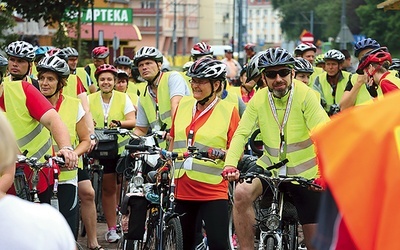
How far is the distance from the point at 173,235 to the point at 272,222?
829 mm

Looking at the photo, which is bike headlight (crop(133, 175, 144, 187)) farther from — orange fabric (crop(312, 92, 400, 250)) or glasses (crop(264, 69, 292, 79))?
orange fabric (crop(312, 92, 400, 250))

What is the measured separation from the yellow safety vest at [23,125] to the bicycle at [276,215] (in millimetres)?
1516

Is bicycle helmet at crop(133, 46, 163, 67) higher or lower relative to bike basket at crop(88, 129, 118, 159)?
higher

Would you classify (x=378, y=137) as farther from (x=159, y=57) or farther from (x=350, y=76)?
(x=350, y=76)

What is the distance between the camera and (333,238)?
312 centimetres

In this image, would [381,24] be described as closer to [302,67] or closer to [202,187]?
[302,67]

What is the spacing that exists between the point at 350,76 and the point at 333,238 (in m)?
11.9

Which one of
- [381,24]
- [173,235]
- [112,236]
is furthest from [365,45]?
[381,24]

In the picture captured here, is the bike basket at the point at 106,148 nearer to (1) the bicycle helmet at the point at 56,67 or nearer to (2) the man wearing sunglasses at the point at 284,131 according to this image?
(1) the bicycle helmet at the point at 56,67

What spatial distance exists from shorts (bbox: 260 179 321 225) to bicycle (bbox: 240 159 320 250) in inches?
3.0

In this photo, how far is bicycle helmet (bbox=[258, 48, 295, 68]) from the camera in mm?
8602

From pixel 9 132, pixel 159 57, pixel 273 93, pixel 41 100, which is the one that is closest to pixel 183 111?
pixel 273 93

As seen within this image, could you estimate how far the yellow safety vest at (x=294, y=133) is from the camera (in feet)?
27.9

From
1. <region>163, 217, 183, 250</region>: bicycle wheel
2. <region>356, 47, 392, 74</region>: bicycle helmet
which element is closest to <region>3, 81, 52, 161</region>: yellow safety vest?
<region>163, 217, 183, 250</region>: bicycle wheel
